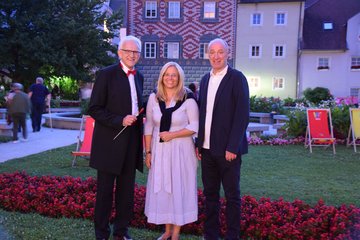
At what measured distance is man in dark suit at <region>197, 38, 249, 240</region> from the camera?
3980 mm

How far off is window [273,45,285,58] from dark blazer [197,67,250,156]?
3042cm

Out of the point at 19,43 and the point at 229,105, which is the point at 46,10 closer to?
the point at 19,43

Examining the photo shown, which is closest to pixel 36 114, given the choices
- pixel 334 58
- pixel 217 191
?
pixel 217 191

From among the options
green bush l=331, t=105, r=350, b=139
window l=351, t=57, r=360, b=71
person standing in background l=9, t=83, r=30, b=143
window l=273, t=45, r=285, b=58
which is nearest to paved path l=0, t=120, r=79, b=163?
person standing in background l=9, t=83, r=30, b=143

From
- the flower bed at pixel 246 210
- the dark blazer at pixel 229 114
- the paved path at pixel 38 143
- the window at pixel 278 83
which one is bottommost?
the paved path at pixel 38 143

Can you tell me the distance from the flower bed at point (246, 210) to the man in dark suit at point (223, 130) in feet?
1.98

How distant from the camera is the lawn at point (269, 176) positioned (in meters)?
4.63

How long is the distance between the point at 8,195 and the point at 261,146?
25.3 ft

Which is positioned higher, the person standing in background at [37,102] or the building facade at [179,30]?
the building facade at [179,30]

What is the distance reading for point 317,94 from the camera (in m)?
30.7

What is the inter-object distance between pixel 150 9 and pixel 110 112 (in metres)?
31.3

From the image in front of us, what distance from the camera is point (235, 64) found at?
3356cm

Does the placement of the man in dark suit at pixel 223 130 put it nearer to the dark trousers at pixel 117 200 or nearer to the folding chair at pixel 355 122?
the dark trousers at pixel 117 200

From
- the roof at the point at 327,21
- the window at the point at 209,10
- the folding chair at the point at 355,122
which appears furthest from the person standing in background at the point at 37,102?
the roof at the point at 327,21
